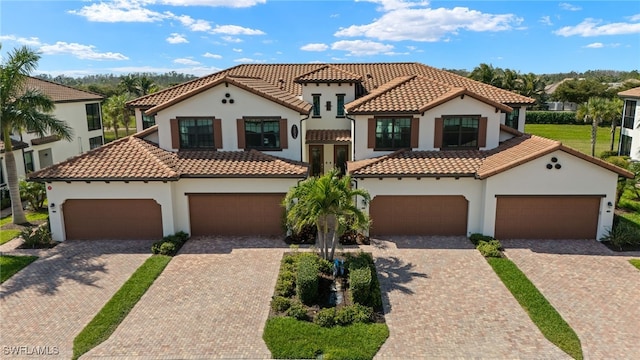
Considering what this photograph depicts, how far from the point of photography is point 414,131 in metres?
21.8

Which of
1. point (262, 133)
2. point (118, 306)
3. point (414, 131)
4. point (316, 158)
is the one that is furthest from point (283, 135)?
point (118, 306)

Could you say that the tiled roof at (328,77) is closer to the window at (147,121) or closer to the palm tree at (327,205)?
the window at (147,121)

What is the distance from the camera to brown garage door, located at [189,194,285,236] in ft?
67.1

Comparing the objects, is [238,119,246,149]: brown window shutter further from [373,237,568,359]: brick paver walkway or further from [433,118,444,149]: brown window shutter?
[433,118,444,149]: brown window shutter

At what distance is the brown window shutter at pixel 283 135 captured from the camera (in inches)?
865

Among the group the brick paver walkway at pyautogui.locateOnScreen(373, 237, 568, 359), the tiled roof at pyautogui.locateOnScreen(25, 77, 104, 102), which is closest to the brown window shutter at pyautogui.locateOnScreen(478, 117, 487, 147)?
the brick paver walkway at pyautogui.locateOnScreen(373, 237, 568, 359)

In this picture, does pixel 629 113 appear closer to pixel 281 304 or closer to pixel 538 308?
pixel 538 308

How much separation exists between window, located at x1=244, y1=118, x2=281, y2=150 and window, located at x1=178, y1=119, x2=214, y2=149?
5.89ft

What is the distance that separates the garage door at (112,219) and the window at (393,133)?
10.8 m

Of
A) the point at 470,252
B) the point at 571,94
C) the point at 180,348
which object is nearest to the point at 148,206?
the point at 180,348

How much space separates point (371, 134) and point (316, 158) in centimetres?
707

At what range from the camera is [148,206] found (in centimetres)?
2014

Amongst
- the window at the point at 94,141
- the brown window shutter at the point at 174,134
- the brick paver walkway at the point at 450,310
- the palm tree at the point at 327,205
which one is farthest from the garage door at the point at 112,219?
the window at the point at 94,141

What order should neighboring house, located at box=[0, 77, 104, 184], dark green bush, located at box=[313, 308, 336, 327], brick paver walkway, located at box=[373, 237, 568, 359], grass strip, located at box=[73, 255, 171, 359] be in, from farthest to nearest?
neighboring house, located at box=[0, 77, 104, 184], dark green bush, located at box=[313, 308, 336, 327], grass strip, located at box=[73, 255, 171, 359], brick paver walkway, located at box=[373, 237, 568, 359]
